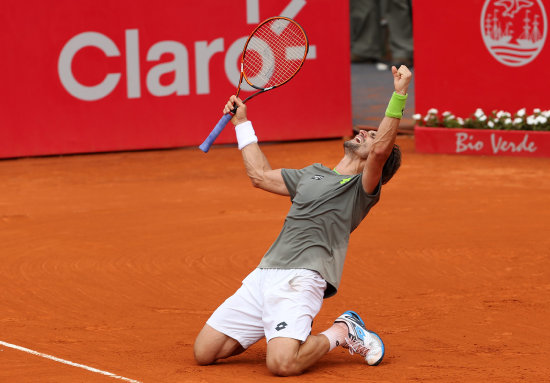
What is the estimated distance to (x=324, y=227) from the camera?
556 cm

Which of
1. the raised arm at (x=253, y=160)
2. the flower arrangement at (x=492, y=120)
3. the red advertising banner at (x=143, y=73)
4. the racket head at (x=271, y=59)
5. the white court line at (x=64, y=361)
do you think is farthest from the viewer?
the red advertising banner at (x=143, y=73)

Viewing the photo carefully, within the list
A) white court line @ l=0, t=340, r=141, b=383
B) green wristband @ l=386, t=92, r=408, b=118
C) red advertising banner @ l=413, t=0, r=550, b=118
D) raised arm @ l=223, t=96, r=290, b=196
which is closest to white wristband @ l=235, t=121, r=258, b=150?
raised arm @ l=223, t=96, r=290, b=196

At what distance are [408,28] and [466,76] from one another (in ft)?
25.9

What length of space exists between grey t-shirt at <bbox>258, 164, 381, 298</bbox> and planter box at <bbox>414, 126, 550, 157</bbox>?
707 cm

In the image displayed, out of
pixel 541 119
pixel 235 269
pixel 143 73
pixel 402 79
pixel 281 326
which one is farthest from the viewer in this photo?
pixel 143 73

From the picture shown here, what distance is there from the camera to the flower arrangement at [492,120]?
12211 mm

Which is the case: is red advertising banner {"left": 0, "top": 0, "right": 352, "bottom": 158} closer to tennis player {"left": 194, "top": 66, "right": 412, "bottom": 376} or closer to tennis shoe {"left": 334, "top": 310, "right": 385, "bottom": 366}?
tennis player {"left": 194, "top": 66, "right": 412, "bottom": 376}

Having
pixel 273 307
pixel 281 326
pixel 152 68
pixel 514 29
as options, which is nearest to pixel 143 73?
pixel 152 68

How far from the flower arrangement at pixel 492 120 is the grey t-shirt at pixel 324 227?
7136mm

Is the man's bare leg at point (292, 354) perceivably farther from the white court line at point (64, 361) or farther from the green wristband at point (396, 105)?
the green wristband at point (396, 105)

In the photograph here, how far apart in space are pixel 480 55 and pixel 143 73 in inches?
174

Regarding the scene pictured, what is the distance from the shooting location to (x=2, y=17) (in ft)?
41.9

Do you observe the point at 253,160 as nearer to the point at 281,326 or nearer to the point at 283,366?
the point at 281,326

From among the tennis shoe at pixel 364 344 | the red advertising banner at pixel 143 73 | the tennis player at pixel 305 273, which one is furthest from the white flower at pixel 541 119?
the tennis shoe at pixel 364 344
